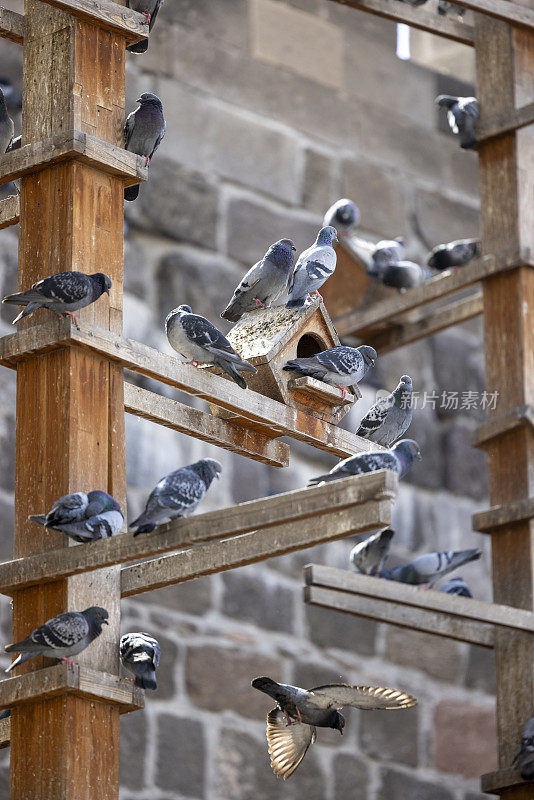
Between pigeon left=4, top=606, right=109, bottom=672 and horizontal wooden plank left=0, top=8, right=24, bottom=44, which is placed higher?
horizontal wooden plank left=0, top=8, right=24, bottom=44

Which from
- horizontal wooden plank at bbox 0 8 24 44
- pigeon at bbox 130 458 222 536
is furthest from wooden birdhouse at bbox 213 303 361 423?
horizontal wooden plank at bbox 0 8 24 44

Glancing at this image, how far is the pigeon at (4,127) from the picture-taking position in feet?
17.6

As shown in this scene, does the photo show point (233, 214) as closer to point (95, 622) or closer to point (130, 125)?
point (130, 125)

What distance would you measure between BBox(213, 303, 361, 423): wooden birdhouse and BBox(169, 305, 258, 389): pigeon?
0.10 meters

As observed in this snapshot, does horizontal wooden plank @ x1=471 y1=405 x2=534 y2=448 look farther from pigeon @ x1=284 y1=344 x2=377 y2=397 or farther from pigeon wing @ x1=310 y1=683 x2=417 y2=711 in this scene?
pigeon wing @ x1=310 y1=683 x2=417 y2=711

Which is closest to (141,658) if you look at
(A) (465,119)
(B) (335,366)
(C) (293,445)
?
(B) (335,366)

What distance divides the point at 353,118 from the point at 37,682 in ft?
17.3

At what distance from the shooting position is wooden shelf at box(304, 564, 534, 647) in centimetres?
411

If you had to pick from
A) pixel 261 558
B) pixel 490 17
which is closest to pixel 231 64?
pixel 490 17

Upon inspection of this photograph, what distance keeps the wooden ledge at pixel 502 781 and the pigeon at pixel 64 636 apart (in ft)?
6.18

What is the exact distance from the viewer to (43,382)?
13.7 ft

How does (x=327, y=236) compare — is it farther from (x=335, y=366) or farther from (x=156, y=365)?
(x=156, y=365)

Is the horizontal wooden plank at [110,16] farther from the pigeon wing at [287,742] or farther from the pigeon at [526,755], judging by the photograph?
the pigeon at [526,755]

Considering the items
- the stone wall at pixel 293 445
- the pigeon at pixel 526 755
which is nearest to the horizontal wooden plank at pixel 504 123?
the stone wall at pixel 293 445
